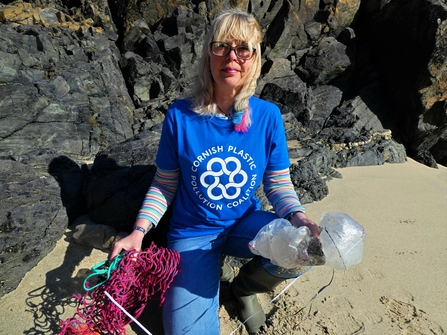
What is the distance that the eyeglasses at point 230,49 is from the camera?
6.69ft

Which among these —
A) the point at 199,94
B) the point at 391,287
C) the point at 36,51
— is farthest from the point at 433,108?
the point at 36,51

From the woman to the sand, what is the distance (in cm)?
34

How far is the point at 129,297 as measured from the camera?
1937 millimetres

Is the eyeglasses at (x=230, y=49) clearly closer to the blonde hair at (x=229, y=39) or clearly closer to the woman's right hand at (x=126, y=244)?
the blonde hair at (x=229, y=39)

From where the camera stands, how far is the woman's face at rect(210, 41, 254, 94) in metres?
2.05

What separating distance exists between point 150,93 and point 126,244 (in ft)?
25.4

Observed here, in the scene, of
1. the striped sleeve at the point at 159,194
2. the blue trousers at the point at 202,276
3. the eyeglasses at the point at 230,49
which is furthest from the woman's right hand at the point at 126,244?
the eyeglasses at the point at 230,49

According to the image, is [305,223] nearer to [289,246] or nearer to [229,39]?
[289,246]

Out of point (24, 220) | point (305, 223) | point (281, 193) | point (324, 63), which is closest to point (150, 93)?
point (324, 63)

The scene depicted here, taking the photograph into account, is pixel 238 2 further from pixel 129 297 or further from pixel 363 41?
pixel 129 297

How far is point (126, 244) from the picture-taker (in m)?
1.91

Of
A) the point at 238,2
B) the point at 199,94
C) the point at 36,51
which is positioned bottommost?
the point at 36,51

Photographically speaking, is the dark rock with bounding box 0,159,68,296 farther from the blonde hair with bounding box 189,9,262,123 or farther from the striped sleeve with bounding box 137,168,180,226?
the blonde hair with bounding box 189,9,262,123

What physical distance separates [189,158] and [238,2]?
11.3m
